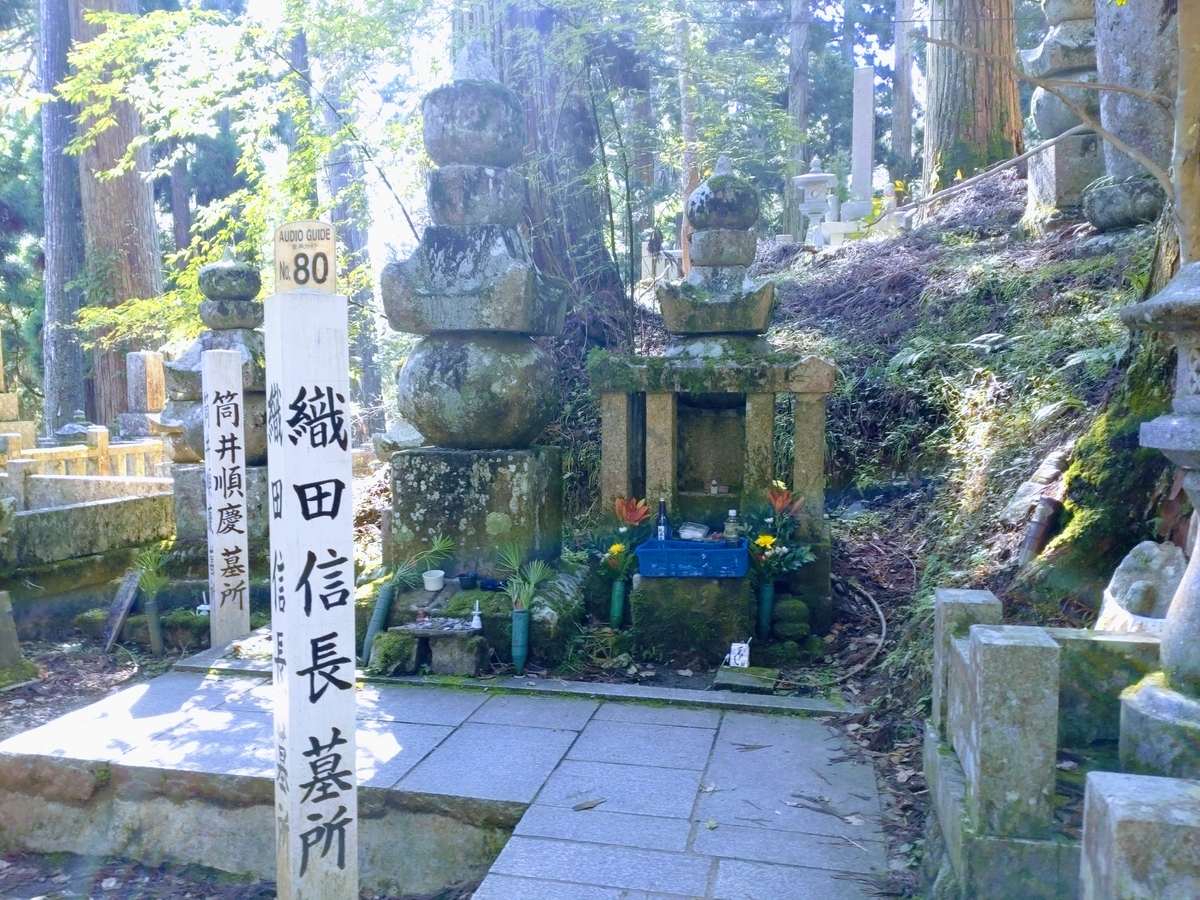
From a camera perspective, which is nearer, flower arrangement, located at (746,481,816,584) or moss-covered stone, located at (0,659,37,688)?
flower arrangement, located at (746,481,816,584)

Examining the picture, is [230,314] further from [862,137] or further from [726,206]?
[862,137]

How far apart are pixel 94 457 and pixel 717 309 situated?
27.4 feet

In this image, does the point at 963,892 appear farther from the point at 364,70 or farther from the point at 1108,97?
the point at 364,70

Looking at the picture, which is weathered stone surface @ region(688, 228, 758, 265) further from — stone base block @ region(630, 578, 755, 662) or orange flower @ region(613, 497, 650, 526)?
stone base block @ region(630, 578, 755, 662)

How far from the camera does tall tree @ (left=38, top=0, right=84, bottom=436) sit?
1527 centimetres

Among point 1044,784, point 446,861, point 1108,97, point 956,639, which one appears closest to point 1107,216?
point 1108,97

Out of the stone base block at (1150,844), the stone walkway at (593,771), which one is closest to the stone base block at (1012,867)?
the stone walkway at (593,771)

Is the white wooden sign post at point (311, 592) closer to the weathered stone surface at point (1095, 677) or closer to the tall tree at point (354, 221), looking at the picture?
the tall tree at point (354, 221)

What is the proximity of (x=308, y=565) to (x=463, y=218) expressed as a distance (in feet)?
10.9

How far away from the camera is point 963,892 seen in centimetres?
255

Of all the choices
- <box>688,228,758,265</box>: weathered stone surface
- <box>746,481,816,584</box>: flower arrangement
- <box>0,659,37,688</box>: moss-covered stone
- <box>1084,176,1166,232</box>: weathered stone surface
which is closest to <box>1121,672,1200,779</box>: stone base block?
<box>746,481,816,584</box>: flower arrangement

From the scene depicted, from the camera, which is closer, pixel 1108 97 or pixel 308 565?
pixel 308 565

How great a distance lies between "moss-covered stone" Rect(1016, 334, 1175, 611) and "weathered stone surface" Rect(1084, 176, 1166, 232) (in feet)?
15.2

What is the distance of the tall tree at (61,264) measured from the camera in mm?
15266
